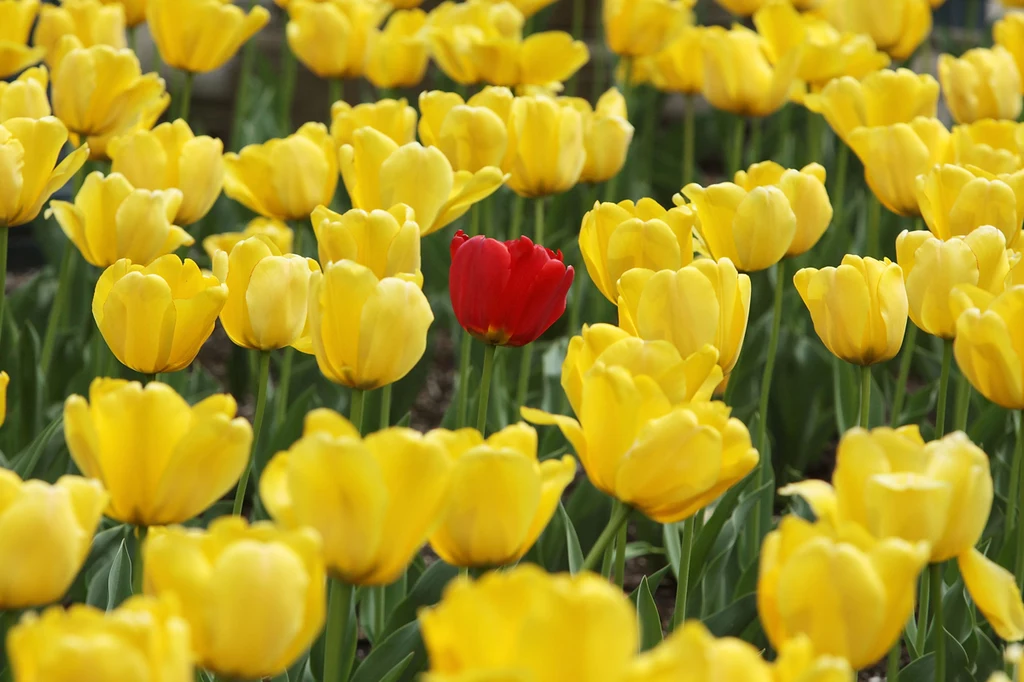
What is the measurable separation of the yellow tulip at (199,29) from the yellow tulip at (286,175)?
495mm

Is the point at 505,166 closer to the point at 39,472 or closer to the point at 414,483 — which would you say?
the point at 39,472

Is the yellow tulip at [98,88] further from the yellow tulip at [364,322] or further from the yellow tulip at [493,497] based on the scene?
the yellow tulip at [493,497]

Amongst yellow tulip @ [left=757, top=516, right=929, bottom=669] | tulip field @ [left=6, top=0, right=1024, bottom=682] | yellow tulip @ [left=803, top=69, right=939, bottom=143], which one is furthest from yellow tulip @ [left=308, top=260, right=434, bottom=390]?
yellow tulip @ [left=803, top=69, right=939, bottom=143]

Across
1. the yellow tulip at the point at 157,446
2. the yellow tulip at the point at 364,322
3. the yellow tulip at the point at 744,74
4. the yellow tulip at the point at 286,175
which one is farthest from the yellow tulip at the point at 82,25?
the yellow tulip at the point at 157,446

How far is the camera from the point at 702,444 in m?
0.91

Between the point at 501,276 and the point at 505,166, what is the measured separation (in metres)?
0.60

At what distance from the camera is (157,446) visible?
91 cm

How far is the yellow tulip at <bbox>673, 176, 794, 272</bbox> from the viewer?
1441 mm

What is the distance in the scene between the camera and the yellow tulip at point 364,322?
1.08 meters

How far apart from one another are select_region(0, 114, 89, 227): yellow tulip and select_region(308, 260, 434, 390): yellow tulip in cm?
52

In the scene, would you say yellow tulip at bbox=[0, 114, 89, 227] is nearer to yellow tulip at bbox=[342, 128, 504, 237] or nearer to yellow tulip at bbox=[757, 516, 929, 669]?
yellow tulip at bbox=[342, 128, 504, 237]

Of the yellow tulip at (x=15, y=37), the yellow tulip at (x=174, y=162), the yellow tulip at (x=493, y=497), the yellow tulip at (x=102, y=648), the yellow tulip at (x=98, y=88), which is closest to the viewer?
the yellow tulip at (x=102, y=648)

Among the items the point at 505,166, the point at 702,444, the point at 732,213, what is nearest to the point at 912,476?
the point at 702,444

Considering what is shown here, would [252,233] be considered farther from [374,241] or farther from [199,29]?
[374,241]
